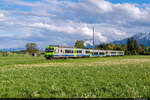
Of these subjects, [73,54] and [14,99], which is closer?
[14,99]

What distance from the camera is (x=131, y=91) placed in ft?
19.2

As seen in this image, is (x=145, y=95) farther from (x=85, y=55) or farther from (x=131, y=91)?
(x=85, y=55)

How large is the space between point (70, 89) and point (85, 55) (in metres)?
48.0

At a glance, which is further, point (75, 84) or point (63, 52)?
point (63, 52)

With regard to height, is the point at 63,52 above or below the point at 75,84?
above

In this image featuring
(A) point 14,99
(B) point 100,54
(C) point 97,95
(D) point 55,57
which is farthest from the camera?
(B) point 100,54

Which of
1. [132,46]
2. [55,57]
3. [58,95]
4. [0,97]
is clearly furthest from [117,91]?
[132,46]

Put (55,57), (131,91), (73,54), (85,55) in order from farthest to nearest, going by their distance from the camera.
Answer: (85,55)
(73,54)
(55,57)
(131,91)

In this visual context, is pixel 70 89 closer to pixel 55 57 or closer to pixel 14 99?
pixel 14 99

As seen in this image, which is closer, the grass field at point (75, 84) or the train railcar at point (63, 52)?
the grass field at point (75, 84)

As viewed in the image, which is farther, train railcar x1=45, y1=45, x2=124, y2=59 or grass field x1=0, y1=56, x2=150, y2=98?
train railcar x1=45, y1=45, x2=124, y2=59

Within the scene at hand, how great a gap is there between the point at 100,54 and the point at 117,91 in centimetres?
6115

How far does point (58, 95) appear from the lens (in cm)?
540

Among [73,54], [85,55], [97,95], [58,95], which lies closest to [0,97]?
[58,95]
